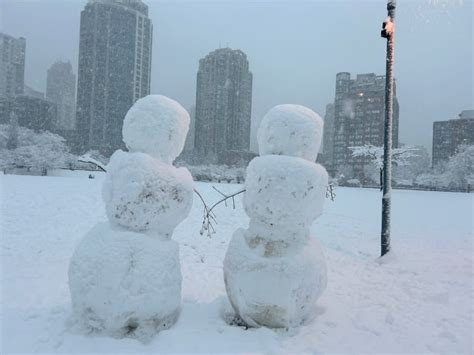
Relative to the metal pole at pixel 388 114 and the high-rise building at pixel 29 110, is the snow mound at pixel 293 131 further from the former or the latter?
the high-rise building at pixel 29 110

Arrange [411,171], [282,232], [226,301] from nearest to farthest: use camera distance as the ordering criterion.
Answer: [282,232], [226,301], [411,171]

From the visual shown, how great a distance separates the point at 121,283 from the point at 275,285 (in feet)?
6.26

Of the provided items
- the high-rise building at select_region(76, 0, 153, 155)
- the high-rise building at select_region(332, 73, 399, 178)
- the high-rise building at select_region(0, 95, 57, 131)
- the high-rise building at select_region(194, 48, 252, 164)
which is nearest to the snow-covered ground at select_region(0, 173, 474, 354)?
the high-rise building at select_region(332, 73, 399, 178)

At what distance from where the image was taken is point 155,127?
435 centimetres

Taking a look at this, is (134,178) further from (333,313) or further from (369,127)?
(369,127)

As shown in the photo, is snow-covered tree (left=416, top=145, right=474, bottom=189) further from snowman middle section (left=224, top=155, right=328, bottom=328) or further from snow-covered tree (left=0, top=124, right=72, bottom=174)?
snow-covered tree (left=0, top=124, right=72, bottom=174)

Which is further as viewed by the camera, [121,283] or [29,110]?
[29,110]

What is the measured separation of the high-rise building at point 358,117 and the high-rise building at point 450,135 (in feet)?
34.8

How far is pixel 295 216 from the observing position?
445 cm

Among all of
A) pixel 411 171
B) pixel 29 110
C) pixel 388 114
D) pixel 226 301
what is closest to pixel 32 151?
pixel 29 110

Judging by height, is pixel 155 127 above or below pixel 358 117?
below

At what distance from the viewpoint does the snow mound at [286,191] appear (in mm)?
4387

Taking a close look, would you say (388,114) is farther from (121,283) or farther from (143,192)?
(121,283)

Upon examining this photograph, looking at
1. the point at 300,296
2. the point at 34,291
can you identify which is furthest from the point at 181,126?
the point at 34,291
